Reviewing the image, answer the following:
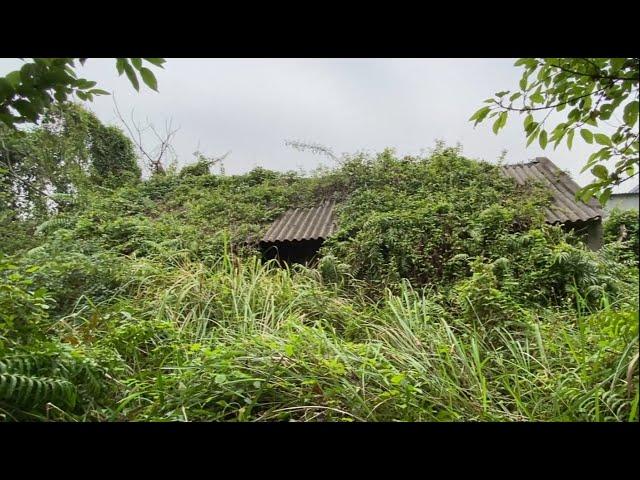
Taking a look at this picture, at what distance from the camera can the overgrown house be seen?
2.79 meters

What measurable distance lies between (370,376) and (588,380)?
2.42 feet

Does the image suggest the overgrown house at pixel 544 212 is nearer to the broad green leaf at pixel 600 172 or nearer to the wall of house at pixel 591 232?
the wall of house at pixel 591 232

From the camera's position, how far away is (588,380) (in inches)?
50.6

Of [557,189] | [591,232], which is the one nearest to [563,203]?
[557,189]

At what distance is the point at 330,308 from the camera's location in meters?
2.30

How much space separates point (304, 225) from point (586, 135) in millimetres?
2531

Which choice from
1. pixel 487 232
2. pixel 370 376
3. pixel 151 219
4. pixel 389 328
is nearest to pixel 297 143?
pixel 151 219

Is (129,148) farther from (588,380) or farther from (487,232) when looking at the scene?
(588,380)

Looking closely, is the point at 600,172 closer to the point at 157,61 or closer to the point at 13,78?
the point at 157,61

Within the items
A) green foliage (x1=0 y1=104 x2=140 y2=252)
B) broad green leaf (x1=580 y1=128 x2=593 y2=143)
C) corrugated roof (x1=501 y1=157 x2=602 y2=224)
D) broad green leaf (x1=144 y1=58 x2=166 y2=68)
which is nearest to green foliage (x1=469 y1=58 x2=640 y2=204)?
broad green leaf (x1=580 y1=128 x2=593 y2=143)

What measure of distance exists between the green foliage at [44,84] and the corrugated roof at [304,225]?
2.13 m

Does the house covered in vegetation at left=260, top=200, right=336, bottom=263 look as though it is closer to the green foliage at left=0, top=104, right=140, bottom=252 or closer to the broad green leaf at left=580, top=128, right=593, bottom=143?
the green foliage at left=0, top=104, right=140, bottom=252

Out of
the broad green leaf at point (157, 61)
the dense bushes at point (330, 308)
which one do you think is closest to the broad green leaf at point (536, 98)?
the dense bushes at point (330, 308)
